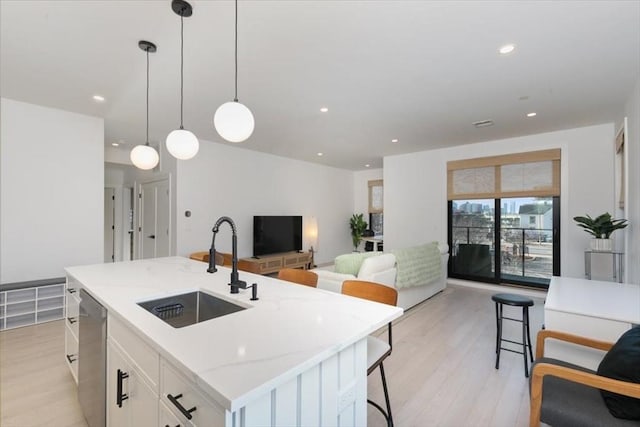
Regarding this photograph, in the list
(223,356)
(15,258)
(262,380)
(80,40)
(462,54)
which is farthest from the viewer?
(15,258)

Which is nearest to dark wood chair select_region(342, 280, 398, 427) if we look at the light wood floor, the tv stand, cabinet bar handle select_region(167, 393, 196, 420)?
the light wood floor

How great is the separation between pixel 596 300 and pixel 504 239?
3.65m

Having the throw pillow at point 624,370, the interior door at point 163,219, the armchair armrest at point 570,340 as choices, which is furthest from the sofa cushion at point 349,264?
the interior door at point 163,219

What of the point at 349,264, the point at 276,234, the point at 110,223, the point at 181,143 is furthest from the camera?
the point at 110,223

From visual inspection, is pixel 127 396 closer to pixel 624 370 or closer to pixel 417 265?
pixel 624 370

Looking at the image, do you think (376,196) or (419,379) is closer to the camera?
(419,379)

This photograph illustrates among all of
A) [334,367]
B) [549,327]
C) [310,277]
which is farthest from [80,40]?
[549,327]

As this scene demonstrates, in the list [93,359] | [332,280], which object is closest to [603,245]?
[332,280]

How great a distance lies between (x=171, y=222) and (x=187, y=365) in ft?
15.2

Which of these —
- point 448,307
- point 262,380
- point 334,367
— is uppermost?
point 262,380

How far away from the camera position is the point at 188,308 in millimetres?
1772

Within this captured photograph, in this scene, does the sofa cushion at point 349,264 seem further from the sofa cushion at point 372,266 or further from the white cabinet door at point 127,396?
the white cabinet door at point 127,396

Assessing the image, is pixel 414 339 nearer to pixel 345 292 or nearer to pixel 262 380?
pixel 345 292

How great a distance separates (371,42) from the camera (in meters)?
2.27
